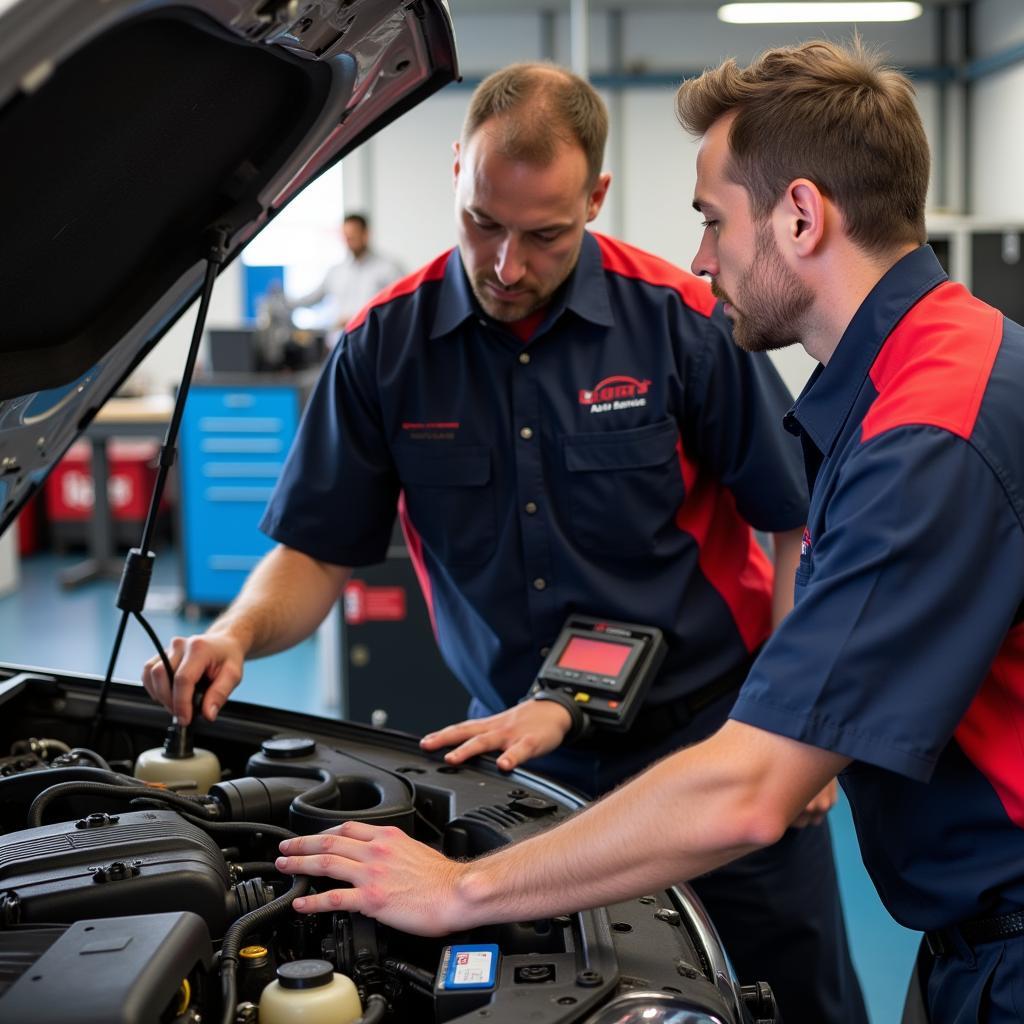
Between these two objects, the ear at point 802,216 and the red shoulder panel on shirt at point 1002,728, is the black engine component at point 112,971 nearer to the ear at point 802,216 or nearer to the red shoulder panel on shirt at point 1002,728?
the red shoulder panel on shirt at point 1002,728

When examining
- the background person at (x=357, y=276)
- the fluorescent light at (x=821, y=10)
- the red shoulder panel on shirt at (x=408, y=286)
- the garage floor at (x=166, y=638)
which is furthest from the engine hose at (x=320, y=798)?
the fluorescent light at (x=821, y=10)

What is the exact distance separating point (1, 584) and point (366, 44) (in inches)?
225

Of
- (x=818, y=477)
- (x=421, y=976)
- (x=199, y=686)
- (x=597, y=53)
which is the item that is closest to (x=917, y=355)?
(x=818, y=477)

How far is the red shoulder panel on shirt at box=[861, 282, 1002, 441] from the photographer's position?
3.13ft

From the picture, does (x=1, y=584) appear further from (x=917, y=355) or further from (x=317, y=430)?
(x=917, y=355)

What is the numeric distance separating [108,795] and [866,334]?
0.81m

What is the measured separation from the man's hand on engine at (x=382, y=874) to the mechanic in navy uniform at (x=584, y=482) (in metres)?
0.54

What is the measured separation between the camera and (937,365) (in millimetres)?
992

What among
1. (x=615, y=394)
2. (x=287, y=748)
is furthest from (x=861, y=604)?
(x=615, y=394)

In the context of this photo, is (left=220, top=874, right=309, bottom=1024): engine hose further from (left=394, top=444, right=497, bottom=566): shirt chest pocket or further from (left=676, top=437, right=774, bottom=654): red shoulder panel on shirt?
(left=676, top=437, right=774, bottom=654): red shoulder panel on shirt

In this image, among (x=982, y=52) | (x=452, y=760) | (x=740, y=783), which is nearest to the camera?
(x=740, y=783)

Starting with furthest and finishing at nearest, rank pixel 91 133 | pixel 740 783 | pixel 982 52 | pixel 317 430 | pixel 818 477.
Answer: pixel 982 52, pixel 317 430, pixel 818 477, pixel 91 133, pixel 740 783

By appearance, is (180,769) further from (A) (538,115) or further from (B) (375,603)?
(B) (375,603)

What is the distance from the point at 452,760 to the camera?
1.43 meters
